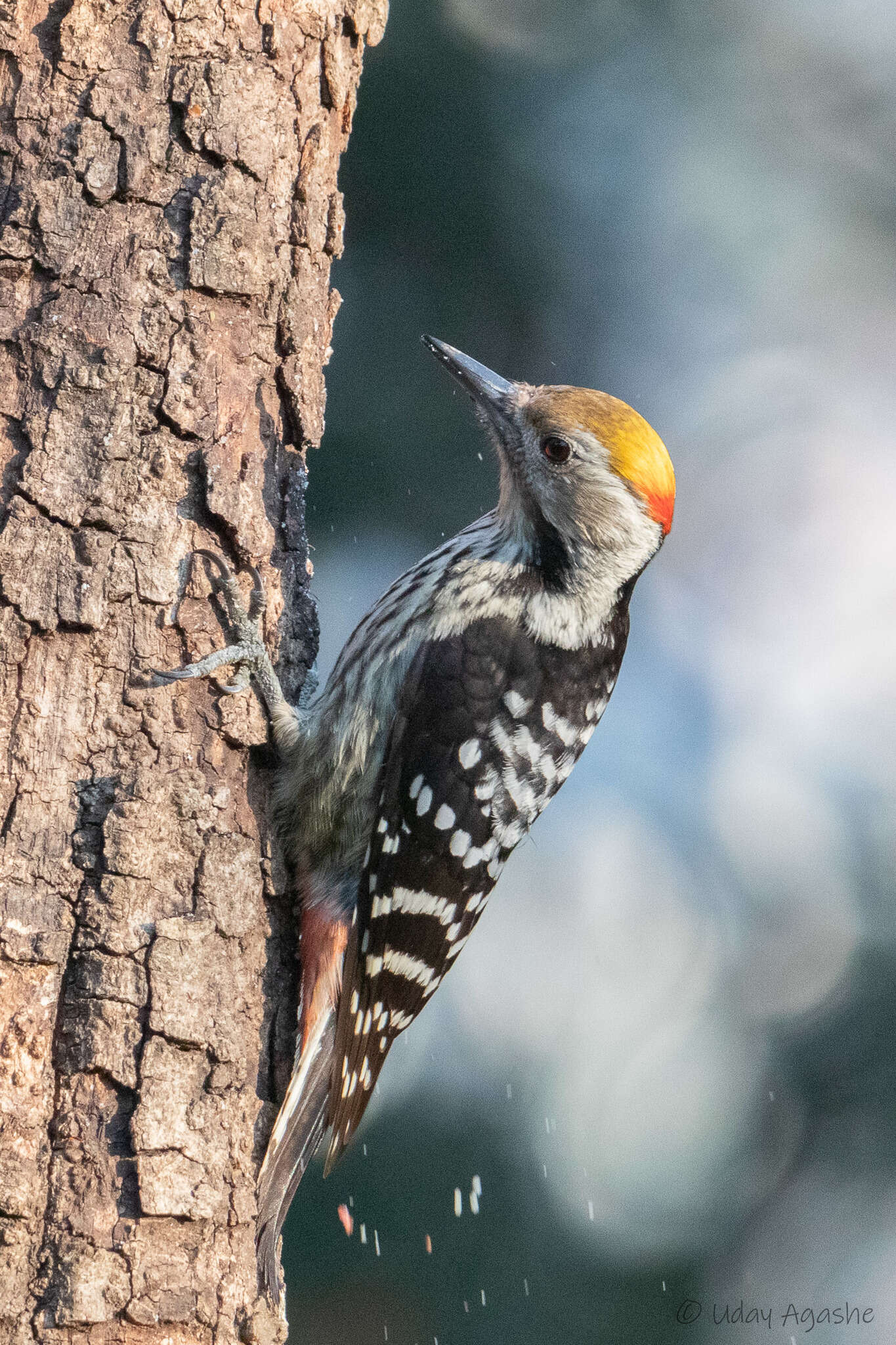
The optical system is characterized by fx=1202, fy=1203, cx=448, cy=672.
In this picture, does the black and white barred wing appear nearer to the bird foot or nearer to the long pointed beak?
the bird foot

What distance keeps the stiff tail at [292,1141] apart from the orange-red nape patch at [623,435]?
4.73ft

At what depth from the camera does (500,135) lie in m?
5.01

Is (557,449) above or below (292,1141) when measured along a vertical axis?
above

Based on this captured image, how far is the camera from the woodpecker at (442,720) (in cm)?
240

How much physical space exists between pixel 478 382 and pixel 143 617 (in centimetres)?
131

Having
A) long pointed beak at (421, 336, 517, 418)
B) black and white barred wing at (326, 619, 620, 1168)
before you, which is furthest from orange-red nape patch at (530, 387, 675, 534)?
black and white barred wing at (326, 619, 620, 1168)

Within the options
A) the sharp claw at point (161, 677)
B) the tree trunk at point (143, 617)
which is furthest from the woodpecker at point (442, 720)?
the tree trunk at point (143, 617)

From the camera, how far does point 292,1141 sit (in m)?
2.19

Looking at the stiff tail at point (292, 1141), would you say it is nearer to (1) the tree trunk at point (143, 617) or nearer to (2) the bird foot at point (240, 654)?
(1) the tree trunk at point (143, 617)

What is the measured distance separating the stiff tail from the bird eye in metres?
1.44

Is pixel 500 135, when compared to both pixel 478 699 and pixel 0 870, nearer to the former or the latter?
pixel 478 699

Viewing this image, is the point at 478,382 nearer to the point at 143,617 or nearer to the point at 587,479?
the point at 587,479

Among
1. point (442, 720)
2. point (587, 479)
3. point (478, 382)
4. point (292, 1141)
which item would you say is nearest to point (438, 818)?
point (442, 720)

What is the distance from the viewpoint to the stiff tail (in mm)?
2094
